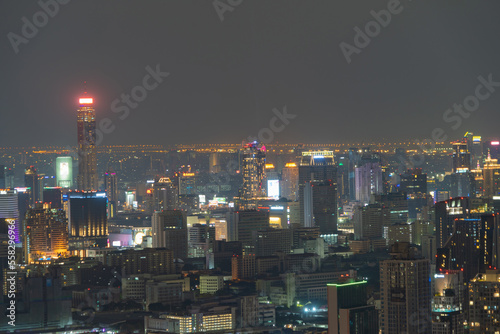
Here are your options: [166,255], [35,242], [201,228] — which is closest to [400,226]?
[201,228]

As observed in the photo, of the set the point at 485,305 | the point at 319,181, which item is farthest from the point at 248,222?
the point at 485,305

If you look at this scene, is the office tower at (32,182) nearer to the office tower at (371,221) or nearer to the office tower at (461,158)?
the office tower at (371,221)

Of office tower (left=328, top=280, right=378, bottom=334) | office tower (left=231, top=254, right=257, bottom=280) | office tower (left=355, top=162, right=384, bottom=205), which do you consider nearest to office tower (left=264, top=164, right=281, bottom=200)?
office tower (left=355, top=162, right=384, bottom=205)

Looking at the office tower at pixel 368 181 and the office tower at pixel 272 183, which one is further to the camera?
the office tower at pixel 272 183

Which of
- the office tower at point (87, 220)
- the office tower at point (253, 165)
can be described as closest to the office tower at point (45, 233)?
the office tower at point (87, 220)

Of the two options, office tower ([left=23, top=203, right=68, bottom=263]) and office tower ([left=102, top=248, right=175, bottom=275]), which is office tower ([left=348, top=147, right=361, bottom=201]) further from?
office tower ([left=102, top=248, right=175, bottom=275])

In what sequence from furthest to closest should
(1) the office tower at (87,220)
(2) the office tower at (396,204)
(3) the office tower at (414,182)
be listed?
1. (3) the office tower at (414,182)
2. (2) the office tower at (396,204)
3. (1) the office tower at (87,220)
